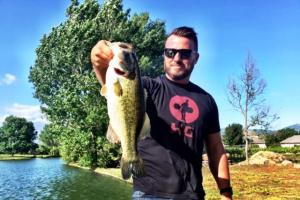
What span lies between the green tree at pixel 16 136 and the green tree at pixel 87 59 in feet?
193

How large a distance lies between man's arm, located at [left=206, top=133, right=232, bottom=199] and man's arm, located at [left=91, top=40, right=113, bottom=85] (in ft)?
4.49

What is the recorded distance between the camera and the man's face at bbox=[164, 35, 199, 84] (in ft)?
13.9

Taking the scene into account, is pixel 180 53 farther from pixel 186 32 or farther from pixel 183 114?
pixel 183 114

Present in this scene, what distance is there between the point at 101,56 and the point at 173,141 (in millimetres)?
1036

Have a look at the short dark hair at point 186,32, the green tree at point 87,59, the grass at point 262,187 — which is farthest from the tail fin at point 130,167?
the green tree at point 87,59

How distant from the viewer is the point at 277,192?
2062cm

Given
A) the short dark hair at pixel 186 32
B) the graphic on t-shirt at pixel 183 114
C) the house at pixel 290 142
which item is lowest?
the graphic on t-shirt at pixel 183 114

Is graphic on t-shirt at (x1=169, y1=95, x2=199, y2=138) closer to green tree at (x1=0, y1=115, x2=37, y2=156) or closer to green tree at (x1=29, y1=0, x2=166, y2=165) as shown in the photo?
green tree at (x1=29, y1=0, x2=166, y2=165)

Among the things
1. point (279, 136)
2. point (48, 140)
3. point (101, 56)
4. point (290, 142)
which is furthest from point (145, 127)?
point (48, 140)

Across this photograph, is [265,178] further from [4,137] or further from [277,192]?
[4,137]

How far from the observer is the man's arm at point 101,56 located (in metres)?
3.36

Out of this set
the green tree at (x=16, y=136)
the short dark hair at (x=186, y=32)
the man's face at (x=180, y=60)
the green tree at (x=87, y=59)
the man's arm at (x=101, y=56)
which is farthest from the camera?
the green tree at (x=16, y=136)

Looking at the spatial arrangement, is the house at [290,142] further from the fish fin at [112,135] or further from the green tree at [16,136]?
the fish fin at [112,135]

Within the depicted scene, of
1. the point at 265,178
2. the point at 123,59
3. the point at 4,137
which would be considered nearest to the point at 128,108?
the point at 123,59
